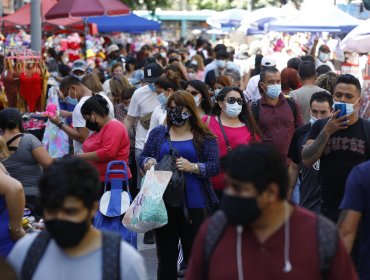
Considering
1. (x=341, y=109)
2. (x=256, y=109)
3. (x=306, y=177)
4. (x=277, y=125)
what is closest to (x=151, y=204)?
(x=306, y=177)

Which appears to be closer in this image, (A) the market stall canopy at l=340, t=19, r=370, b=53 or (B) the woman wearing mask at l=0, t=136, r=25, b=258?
(B) the woman wearing mask at l=0, t=136, r=25, b=258

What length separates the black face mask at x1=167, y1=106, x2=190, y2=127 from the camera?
25.1ft

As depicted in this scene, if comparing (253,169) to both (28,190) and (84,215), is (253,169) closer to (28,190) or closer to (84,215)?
(84,215)

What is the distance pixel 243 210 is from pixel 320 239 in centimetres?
40

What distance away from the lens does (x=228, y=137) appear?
28.2 ft

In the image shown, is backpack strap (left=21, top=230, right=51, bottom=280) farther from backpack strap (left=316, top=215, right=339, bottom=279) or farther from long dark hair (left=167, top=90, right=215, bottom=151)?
long dark hair (left=167, top=90, right=215, bottom=151)

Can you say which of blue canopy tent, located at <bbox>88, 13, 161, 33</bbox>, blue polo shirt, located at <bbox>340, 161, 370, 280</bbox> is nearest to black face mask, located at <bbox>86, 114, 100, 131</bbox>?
blue polo shirt, located at <bbox>340, 161, 370, 280</bbox>

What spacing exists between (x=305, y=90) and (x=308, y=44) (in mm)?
15531

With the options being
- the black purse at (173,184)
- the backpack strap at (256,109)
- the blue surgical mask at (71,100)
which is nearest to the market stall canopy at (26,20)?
the blue surgical mask at (71,100)

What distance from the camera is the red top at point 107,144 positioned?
889 centimetres

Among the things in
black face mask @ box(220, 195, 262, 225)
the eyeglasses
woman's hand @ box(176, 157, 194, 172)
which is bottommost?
woman's hand @ box(176, 157, 194, 172)

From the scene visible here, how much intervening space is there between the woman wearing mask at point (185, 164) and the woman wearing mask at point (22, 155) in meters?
0.96

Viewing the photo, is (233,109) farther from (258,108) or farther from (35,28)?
(35,28)

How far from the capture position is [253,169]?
3.76m
